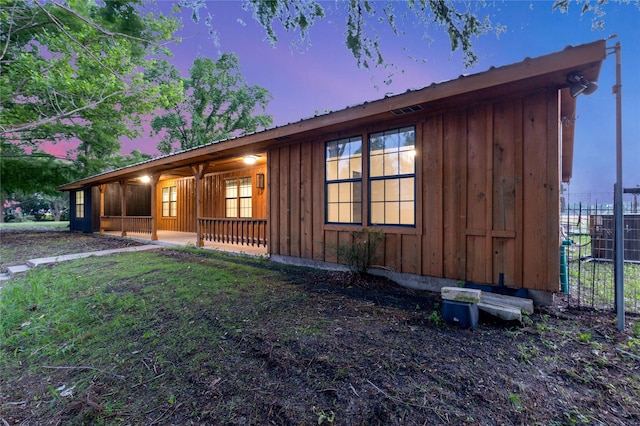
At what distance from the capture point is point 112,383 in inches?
78.4

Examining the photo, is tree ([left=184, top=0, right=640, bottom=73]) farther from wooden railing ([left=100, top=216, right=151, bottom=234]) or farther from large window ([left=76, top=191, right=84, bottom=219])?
large window ([left=76, top=191, right=84, bottom=219])

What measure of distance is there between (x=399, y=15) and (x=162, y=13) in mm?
9108

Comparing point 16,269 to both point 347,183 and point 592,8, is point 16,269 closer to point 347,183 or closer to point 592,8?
point 347,183

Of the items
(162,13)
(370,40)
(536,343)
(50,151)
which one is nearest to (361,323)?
(536,343)

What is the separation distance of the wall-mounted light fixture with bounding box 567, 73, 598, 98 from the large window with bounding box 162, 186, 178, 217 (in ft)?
Result: 45.4

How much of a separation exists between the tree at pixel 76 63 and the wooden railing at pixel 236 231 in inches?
149

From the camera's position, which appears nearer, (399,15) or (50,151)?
(399,15)

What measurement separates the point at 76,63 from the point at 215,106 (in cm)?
1468

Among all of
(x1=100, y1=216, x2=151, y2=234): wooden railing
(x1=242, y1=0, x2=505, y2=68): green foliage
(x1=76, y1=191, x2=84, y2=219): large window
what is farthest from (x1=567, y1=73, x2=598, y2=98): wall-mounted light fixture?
(x1=76, y1=191, x2=84, y2=219): large window

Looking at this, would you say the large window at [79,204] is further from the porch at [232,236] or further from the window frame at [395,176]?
the window frame at [395,176]

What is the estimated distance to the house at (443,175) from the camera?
3.21 meters

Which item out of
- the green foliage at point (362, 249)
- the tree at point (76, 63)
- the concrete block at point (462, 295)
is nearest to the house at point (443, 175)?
the green foliage at point (362, 249)

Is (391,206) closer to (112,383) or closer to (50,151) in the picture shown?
(112,383)

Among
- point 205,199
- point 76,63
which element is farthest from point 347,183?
point 76,63
